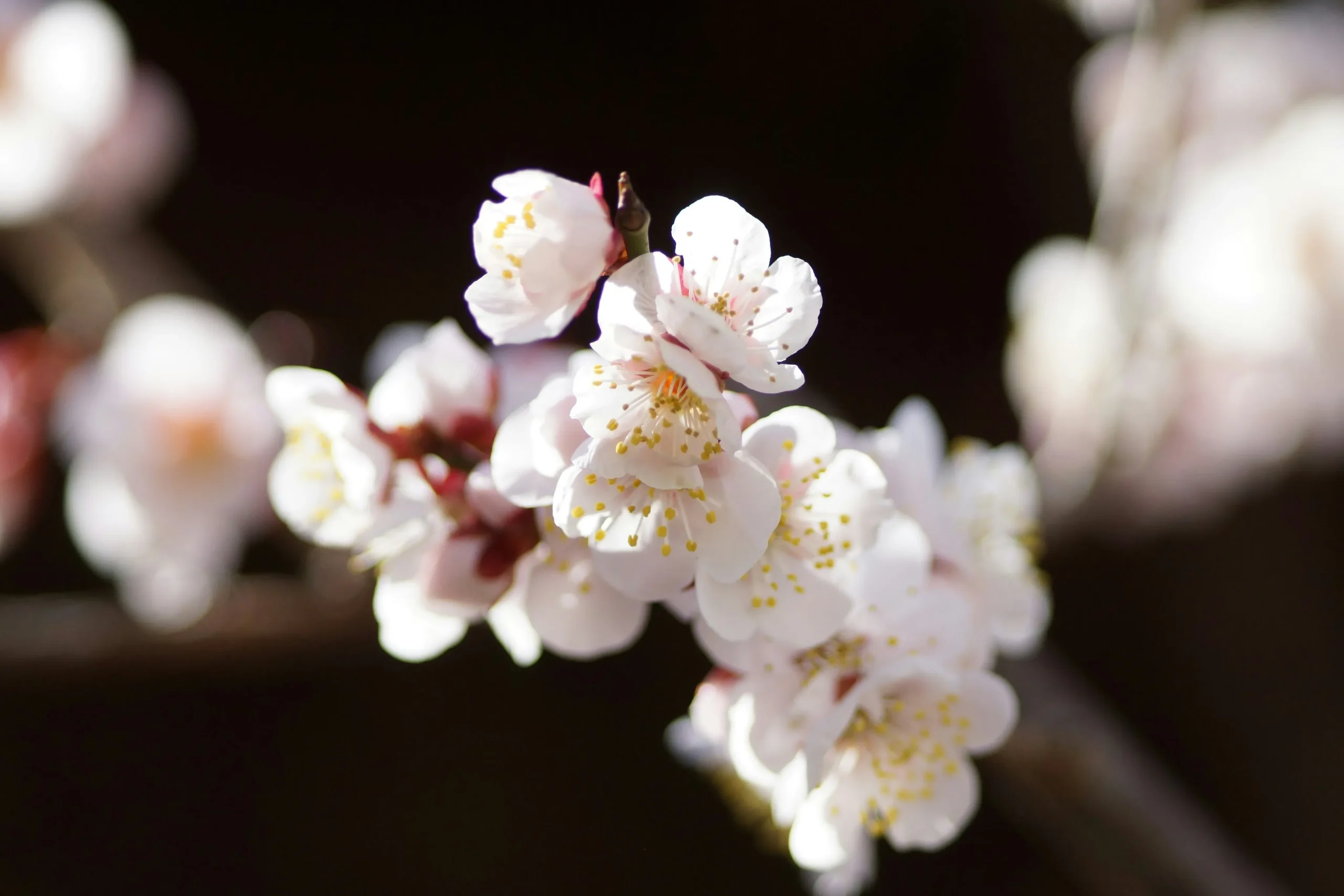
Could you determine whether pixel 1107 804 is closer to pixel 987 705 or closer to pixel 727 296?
pixel 987 705

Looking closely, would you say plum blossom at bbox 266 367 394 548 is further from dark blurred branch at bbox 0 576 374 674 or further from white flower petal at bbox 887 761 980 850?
dark blurred branch at bbox 0 576 374 674

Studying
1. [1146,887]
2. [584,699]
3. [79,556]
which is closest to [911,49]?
[584,699]

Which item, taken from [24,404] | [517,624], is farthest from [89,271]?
[517,624]

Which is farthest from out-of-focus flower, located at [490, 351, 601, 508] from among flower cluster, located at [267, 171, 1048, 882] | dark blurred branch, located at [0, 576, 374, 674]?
dark blurred branch, located at [0, 576, 374, 674]

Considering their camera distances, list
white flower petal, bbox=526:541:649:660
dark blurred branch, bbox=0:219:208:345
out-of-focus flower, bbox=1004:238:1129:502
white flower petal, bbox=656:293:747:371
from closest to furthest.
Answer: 1. white flower petal, bbox=656:293:747:371
2. white flower petal, bbox=526:541:649:660
3. out-of-focus flower, bbox=1004:238:1129:502
4. dark blurred branch, bbox=0:219:208:345

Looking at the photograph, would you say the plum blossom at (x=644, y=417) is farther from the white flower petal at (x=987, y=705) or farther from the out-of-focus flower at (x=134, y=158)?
the out-of-focus flower at (x=134, y=158)

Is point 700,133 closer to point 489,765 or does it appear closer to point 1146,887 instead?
point 489,765

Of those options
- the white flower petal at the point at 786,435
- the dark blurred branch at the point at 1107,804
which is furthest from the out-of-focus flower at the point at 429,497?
the dark blurred branch at the point at 1107,804
